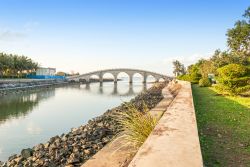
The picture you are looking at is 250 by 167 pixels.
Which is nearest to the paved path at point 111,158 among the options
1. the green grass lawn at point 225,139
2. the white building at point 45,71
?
the green grass lawn at point 225,139

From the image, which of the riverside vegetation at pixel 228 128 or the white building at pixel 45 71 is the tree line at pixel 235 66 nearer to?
the riverside vegetation at pixel 228 128

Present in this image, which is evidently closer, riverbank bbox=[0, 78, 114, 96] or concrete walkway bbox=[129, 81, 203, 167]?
concrete walkway bbox=[129, 81, 203, 167]

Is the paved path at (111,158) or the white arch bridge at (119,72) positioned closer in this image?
the paved path at (111,158)

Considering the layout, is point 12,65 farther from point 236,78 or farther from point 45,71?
point 236,78

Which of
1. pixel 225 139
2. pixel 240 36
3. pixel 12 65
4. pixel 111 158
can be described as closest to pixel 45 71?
pixel 12 65

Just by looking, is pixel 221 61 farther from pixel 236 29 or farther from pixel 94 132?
pixel 94 132

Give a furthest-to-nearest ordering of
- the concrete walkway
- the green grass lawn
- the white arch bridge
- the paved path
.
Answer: the white arch bridge < the paved path < the green grass lawn < the concrete walkway

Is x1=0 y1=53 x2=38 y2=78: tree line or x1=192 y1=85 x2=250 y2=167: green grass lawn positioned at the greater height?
x1=0 y1=53 x2=38 y2=78: tree line

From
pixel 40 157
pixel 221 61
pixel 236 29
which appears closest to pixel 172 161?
pixel 40 157

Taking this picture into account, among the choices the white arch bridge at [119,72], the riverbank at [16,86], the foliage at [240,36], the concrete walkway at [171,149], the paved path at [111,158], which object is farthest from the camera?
the white arch bridge at [119,72]

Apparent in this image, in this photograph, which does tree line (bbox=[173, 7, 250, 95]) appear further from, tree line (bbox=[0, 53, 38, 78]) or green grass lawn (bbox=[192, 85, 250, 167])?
tree line (bbox=[0, 53, 38, 78])

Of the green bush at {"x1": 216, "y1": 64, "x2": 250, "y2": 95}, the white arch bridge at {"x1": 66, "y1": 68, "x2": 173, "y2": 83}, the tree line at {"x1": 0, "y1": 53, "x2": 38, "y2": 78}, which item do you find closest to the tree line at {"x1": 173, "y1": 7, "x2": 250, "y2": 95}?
the green bush at {"x1": 216, "y1": 64, "x2": 250, "y2": 95}

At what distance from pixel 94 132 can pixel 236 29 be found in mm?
28123

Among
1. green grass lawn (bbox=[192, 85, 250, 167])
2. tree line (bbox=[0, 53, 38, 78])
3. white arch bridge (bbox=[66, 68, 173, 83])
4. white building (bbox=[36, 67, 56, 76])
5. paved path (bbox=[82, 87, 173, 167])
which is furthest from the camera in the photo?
white building (bbox=[36, 67, 56, 76])
